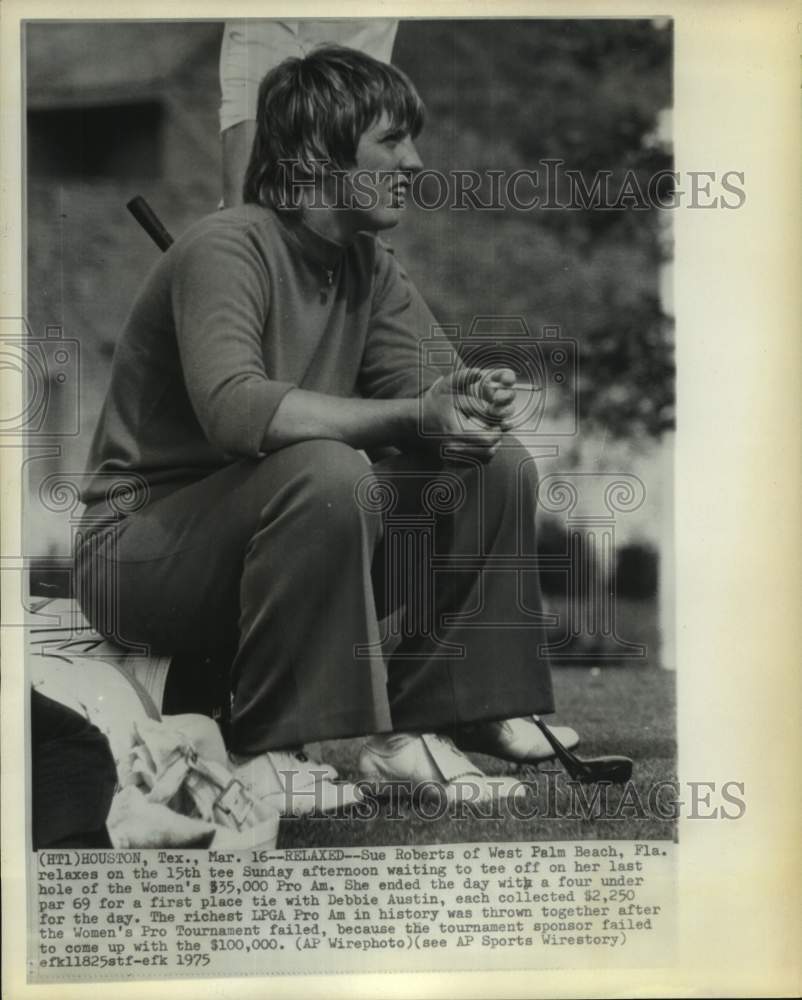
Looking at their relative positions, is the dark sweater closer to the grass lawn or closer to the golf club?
the grass lawn

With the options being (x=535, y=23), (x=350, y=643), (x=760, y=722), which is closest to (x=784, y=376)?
(x=760, y=722)

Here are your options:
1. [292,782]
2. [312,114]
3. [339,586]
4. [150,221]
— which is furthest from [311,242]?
[292,782]

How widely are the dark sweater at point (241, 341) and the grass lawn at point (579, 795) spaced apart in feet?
3.84

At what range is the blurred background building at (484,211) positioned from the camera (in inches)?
163

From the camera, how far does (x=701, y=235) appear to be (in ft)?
13.9

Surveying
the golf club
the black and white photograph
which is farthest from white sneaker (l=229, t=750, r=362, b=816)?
the golf club

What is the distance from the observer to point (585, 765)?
13.7 ft

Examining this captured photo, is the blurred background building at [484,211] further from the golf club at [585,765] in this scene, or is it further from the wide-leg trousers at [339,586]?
the golf club at [585,765]

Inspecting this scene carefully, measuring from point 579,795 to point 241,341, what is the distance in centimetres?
197

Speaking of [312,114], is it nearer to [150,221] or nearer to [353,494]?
[150,221]

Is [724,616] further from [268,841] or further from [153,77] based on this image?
[153,77]

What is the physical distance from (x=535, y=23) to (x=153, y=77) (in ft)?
4.44

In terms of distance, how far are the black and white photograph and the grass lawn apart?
0.01 meters

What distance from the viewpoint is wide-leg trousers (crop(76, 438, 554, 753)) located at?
404 centimetres
